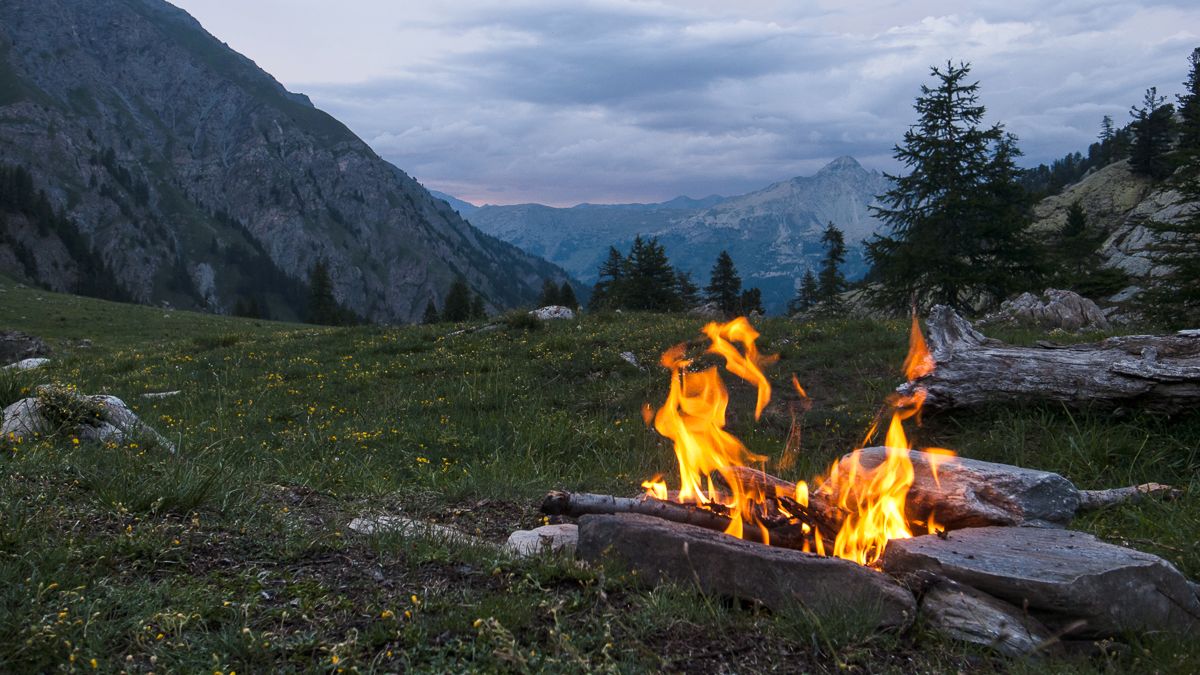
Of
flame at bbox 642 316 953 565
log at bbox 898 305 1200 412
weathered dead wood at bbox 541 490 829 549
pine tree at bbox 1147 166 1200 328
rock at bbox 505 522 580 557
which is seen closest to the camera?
rock at bbox 505 522 580 557

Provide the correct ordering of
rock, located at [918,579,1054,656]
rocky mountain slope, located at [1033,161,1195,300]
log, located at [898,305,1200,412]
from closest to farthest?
rock, located at [918,579,1054,656], log, located at [898,305,1200,412], rocky mountain slope, located at [1033,161,1195,300]

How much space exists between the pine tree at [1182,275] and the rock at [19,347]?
3721 centimetres

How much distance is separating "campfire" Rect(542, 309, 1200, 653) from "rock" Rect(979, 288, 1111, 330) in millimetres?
14263

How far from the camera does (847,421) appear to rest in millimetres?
10711

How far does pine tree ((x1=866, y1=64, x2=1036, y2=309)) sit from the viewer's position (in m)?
30.1

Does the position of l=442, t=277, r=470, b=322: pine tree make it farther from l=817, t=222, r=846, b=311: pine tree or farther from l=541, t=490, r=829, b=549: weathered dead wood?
l=541, t=490, r=829, b=549: weathered dead wood

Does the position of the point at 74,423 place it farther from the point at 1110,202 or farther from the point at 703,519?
the point at 1110,202

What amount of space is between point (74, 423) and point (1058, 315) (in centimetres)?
2313

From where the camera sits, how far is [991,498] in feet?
19.4

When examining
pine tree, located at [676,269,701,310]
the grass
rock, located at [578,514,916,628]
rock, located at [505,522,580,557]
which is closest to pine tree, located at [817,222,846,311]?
pine tree, located at [676,269,701,310]

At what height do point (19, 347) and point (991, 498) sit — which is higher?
point (991, 498)

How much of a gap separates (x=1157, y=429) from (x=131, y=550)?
10346mm

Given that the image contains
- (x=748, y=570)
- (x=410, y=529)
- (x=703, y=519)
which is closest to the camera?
(x=748, y=570)

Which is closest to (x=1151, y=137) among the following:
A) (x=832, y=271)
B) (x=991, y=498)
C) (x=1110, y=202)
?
(x=1110, y=202)
